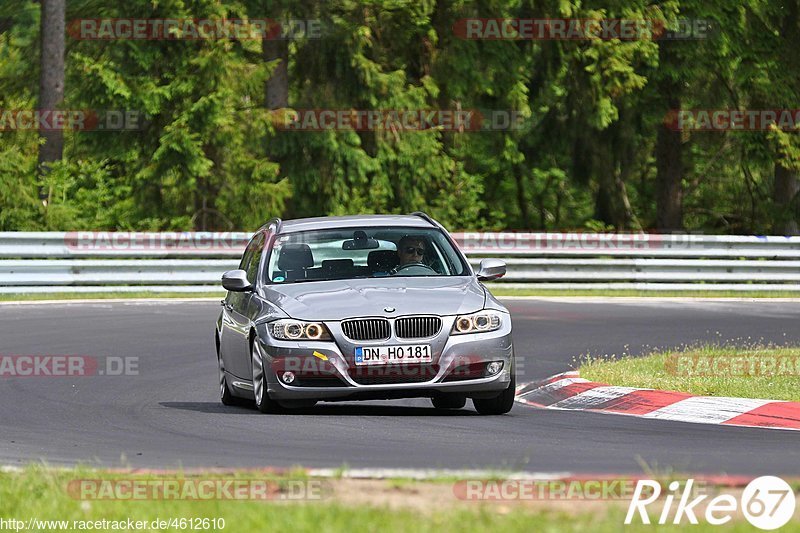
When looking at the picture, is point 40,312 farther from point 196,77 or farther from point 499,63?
point 499,63

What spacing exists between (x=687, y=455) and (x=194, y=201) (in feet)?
96.2

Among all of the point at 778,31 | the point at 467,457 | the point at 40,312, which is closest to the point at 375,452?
the point at 467,457

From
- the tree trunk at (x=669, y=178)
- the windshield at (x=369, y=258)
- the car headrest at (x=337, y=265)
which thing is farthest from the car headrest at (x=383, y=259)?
the tree trunk at (x=669, y=178)

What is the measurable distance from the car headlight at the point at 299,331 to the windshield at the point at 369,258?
91cm

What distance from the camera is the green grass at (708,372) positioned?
13.2 meters

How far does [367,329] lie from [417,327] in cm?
37

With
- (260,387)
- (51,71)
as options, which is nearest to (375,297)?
(260,387)

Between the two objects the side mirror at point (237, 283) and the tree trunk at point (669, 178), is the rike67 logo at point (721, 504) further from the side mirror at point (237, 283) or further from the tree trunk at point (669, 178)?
the tree trunk at point (669, 178)

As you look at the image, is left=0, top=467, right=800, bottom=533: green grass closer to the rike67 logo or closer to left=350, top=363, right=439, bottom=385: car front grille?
the rike67 logo

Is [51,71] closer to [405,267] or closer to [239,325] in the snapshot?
[239,325]

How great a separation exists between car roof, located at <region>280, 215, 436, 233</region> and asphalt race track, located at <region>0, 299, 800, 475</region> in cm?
153
